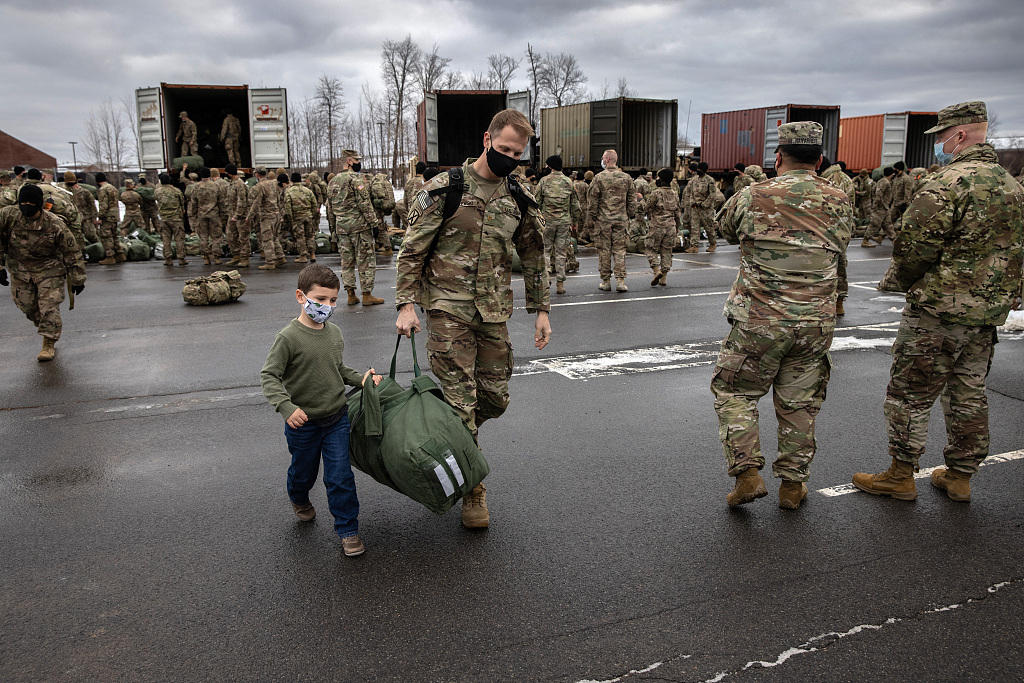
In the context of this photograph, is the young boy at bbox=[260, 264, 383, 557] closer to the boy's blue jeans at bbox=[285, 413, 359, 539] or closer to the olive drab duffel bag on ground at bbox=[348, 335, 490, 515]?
the boy's blue jeans at bbox=[285, 413, 359, 539]

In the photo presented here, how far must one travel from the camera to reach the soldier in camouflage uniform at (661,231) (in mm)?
12617

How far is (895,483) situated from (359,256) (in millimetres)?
8339

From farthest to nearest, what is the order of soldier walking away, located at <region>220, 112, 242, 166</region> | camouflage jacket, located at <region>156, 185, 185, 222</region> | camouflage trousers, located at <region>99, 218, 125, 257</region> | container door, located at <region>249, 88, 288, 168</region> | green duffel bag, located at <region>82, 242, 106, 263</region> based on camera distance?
soldier walking away, located at <region>220, 112, 242, 166</region> → container door, located at <region>249, 88, 288, 168</region> → camouflage trousers, located at <region>99, 218, 125, 257</region> → green duffel bag, located at <region>82, 242, 106, 263</region> → camouflage jacket, located at <region>156, 185, 185, 222</region>

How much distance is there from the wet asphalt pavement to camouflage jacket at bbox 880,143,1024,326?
1.11 m

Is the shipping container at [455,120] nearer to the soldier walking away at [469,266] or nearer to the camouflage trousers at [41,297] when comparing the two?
the camouflage trousers at [41,297]

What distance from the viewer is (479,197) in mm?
3672

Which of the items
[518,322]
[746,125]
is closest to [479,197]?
[518,322]

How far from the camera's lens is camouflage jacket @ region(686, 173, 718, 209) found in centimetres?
1896

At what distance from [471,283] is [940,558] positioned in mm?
2540

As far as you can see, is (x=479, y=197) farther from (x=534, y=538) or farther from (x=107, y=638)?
(x=107, y=638)

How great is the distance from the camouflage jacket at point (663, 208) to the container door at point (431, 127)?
26.0 ft

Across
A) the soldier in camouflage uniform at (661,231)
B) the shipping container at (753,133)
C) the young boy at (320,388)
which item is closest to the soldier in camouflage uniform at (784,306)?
the young boy at (320,388)

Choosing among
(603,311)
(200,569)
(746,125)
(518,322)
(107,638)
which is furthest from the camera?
(746,125)

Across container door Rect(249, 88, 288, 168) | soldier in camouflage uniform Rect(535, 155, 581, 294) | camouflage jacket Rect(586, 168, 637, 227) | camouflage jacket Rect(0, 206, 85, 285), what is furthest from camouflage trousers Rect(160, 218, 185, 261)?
camouflage jacket Rect(586, 168, 637, 227)
